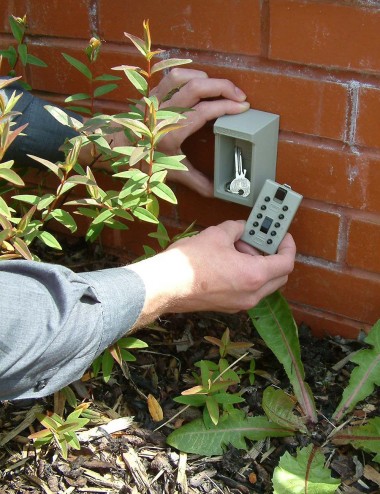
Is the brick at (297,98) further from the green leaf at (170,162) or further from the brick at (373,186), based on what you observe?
the green leaf at (170,162)

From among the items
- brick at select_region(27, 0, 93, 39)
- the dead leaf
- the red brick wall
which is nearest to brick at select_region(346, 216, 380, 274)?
the red brick wall

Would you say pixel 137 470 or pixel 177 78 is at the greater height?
pixel 177 78

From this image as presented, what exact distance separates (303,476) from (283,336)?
0.38 meters

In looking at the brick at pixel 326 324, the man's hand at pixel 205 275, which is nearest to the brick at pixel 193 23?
the man's hand at pixel 205 275

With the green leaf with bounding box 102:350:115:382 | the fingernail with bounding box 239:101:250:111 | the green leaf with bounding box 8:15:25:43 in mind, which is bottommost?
the green leaf with bounding box 102:350:115:382

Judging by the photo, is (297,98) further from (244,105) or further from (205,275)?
(205,275)

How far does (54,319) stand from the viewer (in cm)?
129

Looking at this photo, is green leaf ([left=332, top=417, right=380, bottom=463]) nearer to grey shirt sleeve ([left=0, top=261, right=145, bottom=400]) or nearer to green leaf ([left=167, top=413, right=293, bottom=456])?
green leaf ([left=167, top=413, right=293, bottom=456])

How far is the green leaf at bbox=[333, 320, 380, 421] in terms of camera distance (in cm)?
169

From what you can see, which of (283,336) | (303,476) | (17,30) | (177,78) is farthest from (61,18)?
(303,476)

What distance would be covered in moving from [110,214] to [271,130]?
44 cm

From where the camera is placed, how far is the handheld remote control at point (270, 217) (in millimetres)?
1665

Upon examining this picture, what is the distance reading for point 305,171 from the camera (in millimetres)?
1742

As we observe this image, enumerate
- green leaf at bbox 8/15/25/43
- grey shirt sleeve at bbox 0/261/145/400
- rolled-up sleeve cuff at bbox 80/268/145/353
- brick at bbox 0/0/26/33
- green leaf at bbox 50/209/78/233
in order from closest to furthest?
grey shirt sleeve at bbox 0/261/145/400 → rolled-up sleeve cuff at bbox 80/268/145/353 → green leaf at bbox 50/209/78/233 → green leaf at bbox 8/15/25/43 → brick at bbox 0/0/26/33
